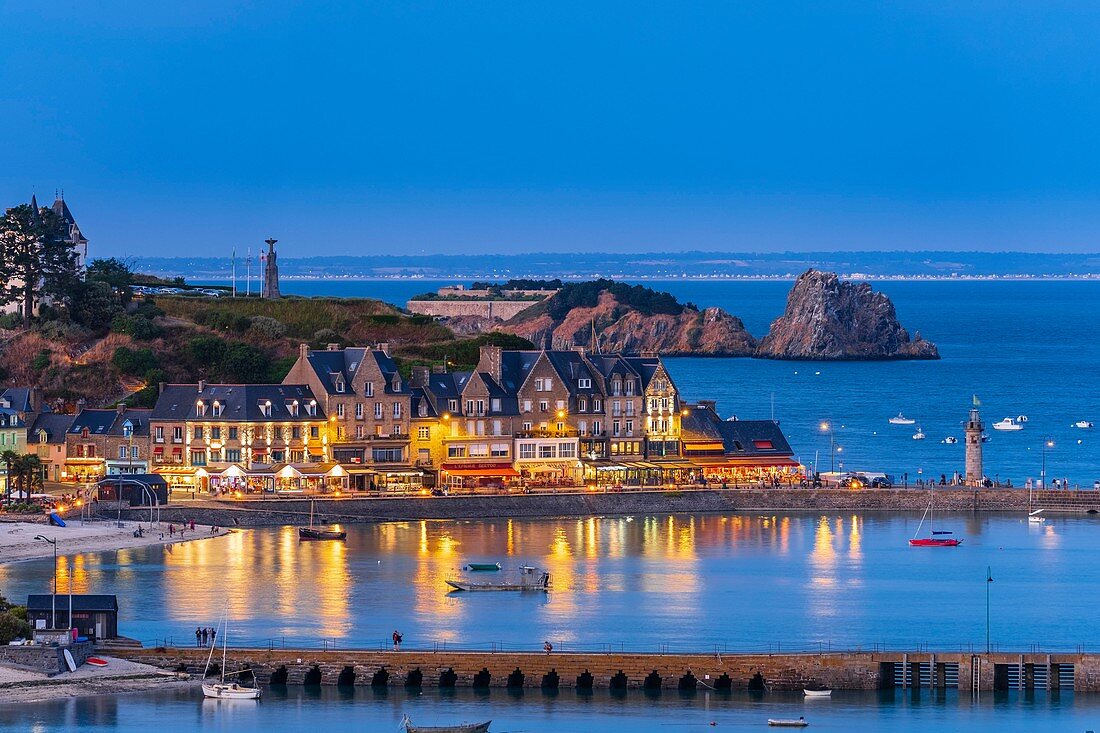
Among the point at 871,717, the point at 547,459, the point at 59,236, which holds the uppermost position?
the point at 59,236

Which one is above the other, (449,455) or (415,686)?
(449,455)

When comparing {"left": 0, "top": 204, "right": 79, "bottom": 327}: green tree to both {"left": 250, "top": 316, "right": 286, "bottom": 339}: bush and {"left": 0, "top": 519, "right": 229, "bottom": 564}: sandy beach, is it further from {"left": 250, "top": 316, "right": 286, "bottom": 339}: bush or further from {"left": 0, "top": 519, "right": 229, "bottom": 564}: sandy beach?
{"left": 0, "top": 519, "right": 229, "bottom": 564}: sandy beach

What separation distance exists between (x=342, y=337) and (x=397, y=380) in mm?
31980

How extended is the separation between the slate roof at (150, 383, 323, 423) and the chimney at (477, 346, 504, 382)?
32.8ft

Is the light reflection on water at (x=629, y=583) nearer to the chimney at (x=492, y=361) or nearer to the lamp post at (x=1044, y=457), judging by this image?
the lamp post at (x=1044, y=457)

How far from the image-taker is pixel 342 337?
14362 centimetres

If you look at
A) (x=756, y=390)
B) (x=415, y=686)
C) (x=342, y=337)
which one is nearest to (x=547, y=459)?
(x=342, y=337)

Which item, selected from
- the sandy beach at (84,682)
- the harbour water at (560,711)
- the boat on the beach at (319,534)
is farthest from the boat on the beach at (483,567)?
the sandy beach at (84,682)

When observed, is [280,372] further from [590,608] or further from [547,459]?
[590,608]

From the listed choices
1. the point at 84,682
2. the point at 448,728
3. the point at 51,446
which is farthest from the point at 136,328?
the point at 448,728

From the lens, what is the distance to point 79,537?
94.1 metres

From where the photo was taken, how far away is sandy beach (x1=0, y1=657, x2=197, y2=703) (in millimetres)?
63375

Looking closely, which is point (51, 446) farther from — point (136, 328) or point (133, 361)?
point (136, 328)

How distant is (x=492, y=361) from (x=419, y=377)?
3.86 m
